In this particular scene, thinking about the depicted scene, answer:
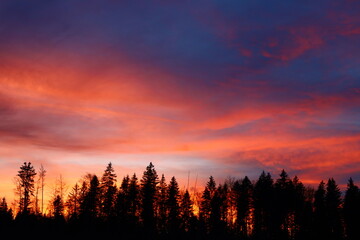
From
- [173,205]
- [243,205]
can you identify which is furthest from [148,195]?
[243,205]

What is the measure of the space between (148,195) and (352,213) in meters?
48.9

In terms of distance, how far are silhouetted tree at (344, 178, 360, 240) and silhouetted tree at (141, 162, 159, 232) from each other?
153 feet

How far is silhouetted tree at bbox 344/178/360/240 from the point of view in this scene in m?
79.8

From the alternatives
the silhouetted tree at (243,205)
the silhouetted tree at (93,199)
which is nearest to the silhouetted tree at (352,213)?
the silhouetted tree at (243,205)

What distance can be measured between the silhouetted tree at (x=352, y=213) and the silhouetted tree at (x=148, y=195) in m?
46.6

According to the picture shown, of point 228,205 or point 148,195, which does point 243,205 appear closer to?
point 228,205

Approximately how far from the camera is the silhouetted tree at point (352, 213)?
79.8 meters

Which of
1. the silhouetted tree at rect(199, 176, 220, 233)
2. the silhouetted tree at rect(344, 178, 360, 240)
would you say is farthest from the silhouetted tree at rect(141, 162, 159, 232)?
the silhouetted tree at rect(344, 178, 360, 240)

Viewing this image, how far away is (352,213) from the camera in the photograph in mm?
81125

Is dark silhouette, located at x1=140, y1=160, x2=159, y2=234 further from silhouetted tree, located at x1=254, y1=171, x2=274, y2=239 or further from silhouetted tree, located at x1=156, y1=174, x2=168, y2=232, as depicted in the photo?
silhouetted tree, located at x1=254, y1=171, x2=274, y2=239

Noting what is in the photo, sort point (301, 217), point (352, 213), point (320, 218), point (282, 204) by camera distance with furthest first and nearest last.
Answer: point (301, 217) → point (320, 218) → point (282, 204) → point (352, 213)

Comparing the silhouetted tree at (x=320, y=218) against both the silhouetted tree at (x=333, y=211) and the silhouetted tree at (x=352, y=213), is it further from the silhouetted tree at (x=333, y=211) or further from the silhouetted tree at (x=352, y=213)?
the silhouetted tree at (x=352, y=213)

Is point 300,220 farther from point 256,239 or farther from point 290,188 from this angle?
point 256,239

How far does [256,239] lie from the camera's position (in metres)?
75.4
